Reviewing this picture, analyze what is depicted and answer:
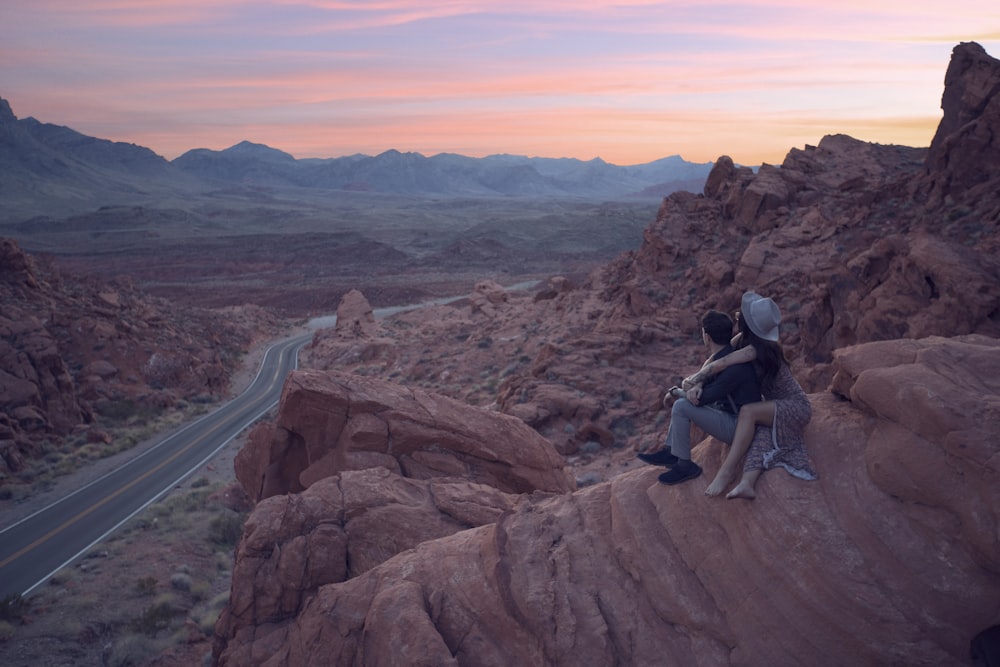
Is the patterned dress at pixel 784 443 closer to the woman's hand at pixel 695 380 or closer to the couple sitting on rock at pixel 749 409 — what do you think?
the couple sitting on rock at pixel 749 409

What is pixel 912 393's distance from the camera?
19.3ft

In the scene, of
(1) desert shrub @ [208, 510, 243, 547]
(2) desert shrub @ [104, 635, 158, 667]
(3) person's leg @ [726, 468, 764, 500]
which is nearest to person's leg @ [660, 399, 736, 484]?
(3) person's leg @ [726, 468, 764, 500]

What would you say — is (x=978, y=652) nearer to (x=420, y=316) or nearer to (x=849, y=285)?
(x=849, y=285)

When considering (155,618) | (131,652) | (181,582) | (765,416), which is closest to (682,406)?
(765,416)

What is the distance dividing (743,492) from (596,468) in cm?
1414

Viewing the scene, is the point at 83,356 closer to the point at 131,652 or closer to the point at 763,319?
the point at 131,652

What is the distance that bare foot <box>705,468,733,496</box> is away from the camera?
6504 millimetres

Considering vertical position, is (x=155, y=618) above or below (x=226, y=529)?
above

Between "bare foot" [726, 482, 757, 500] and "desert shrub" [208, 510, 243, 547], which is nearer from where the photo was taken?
"bare foot" [726, 482, 757, 500]

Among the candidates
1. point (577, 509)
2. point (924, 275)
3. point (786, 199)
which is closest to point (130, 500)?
point (577, 509)

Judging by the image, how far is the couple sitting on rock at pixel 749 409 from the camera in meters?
6.31

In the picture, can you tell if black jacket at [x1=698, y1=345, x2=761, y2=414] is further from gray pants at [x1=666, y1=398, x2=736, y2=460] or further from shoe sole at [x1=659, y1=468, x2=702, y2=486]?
shoe sole at [x1=659, y1=468, x2=702, y2=486]

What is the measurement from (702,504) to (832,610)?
1.43 metres

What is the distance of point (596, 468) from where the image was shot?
20141mm
